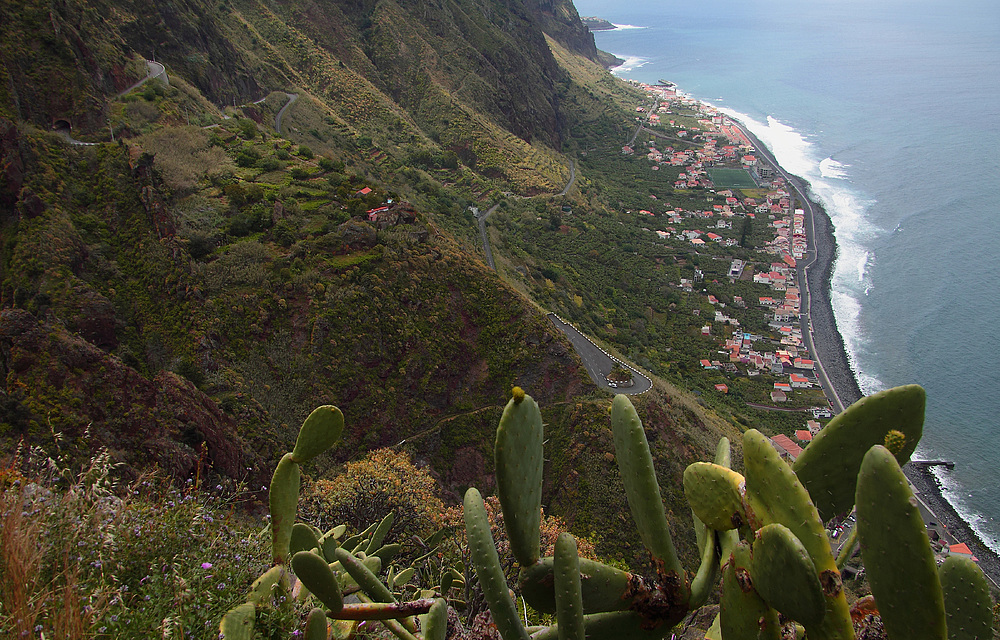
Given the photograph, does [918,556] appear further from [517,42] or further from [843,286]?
[517,42]

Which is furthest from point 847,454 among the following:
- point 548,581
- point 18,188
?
point 18,188

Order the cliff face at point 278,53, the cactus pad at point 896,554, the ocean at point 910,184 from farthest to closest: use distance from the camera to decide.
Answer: the ocean at point 910,184 < the cliff face at point 278,53 < the cactus pad at point 896,554

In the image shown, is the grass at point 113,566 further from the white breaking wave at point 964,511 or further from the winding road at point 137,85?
the white breaking wave at point 964,511

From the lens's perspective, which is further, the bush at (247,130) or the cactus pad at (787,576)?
the bush at (247,130)

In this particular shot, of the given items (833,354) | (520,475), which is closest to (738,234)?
(833,354)

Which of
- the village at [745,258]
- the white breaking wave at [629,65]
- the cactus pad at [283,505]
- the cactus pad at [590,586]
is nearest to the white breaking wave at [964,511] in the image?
the village at [745,258]

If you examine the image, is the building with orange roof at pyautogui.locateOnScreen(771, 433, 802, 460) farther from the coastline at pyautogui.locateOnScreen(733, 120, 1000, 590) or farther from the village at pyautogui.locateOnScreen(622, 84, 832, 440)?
the coastline at pyautogui.locateOnScreen(733, 120, 1000, 590)

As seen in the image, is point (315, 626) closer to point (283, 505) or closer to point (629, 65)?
point (283, 505)
